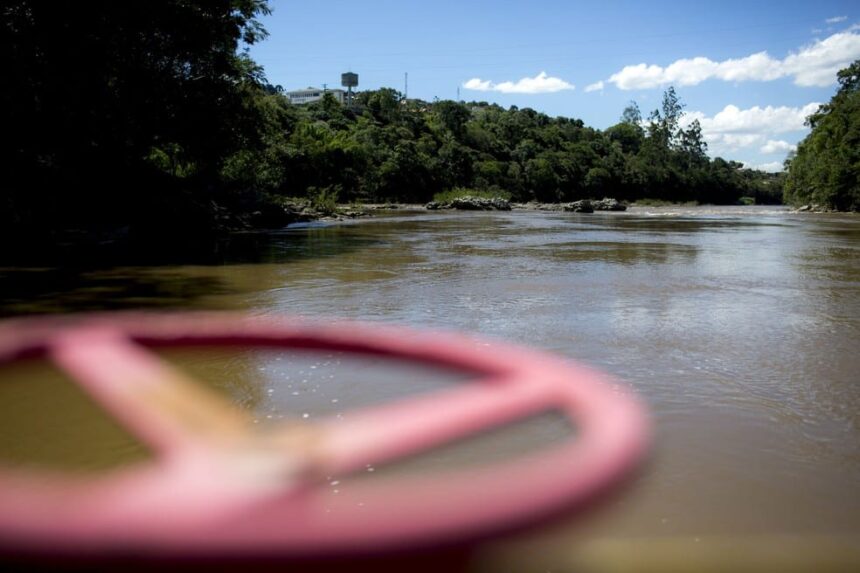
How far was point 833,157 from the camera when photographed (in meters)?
46.7

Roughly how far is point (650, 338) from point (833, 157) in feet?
165

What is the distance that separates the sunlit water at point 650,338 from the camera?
2322mm

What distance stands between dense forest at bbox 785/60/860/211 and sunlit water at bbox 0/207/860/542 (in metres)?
38.5

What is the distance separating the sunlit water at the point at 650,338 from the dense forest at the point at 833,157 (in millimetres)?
38517

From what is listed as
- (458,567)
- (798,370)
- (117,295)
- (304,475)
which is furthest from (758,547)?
(117,295)

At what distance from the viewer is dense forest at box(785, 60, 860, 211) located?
44531 mm

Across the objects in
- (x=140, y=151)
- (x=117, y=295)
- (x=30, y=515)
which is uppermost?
(x=140, y=151)

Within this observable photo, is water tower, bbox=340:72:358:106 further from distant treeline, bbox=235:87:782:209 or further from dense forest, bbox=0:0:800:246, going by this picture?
dense forest, bbox=0:0:800:246

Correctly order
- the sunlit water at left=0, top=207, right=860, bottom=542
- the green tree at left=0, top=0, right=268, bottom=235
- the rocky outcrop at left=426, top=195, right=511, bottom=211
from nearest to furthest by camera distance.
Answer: the sunlit water at left=0, top=207, right=860, bottom=542, the green tree at left=0, top=0, right=268, bottom=235, the rocky outcrop at left=426, top=195, right=511, bottom=211

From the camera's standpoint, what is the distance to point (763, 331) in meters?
5.27

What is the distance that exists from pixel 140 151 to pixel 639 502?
19.6m

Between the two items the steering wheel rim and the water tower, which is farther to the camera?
the water tower


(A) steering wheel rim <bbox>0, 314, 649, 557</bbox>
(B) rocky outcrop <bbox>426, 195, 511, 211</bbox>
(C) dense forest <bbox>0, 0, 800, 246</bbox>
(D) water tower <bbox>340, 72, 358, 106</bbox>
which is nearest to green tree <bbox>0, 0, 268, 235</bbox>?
(C) dense forest <bbox>0, 0, 800, 246</bbox>

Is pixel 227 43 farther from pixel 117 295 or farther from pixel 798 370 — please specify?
pixel 798 370
